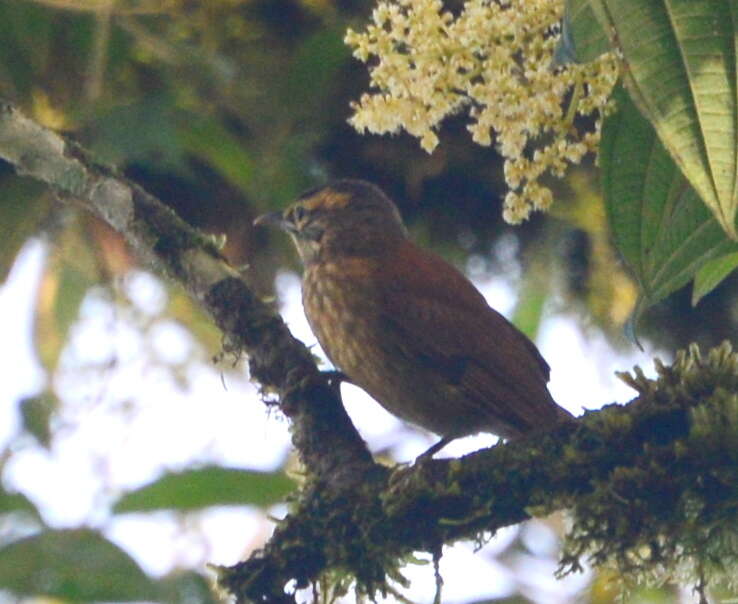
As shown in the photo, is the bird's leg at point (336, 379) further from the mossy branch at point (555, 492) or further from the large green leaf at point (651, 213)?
the large green leaf at point (651, 213)

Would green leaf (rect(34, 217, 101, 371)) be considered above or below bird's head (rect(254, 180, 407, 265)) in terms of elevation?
above

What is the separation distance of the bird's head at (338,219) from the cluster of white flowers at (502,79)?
1636 mm

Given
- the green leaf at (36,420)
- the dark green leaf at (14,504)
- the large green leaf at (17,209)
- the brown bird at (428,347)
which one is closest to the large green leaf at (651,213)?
the brown bird at (428,347)

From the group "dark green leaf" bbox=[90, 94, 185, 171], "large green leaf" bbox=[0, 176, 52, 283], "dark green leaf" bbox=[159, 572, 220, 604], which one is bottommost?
"dark green leaf" bbox=[159, 572, 220, 604]

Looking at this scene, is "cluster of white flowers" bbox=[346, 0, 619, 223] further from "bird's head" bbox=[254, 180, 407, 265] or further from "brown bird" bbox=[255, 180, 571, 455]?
"bird's head" bbox=[254, 180, 407, 265]

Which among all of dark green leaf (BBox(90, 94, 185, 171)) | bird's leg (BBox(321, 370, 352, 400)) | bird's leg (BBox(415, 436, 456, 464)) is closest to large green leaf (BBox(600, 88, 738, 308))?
bird's leg (BBox(415, 436, 456, 464))

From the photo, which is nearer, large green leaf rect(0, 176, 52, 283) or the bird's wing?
the bird's wing

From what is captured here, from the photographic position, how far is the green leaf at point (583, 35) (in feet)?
5.49

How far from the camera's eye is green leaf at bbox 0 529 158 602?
2.77 meters

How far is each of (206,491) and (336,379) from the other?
407 millimetres

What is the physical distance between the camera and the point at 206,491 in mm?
3053

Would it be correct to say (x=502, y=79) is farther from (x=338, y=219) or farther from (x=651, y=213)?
(x=338, y=219)

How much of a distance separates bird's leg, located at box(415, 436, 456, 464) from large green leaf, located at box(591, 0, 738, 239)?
3.22 ft

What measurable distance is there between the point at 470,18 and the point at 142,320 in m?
3.21
